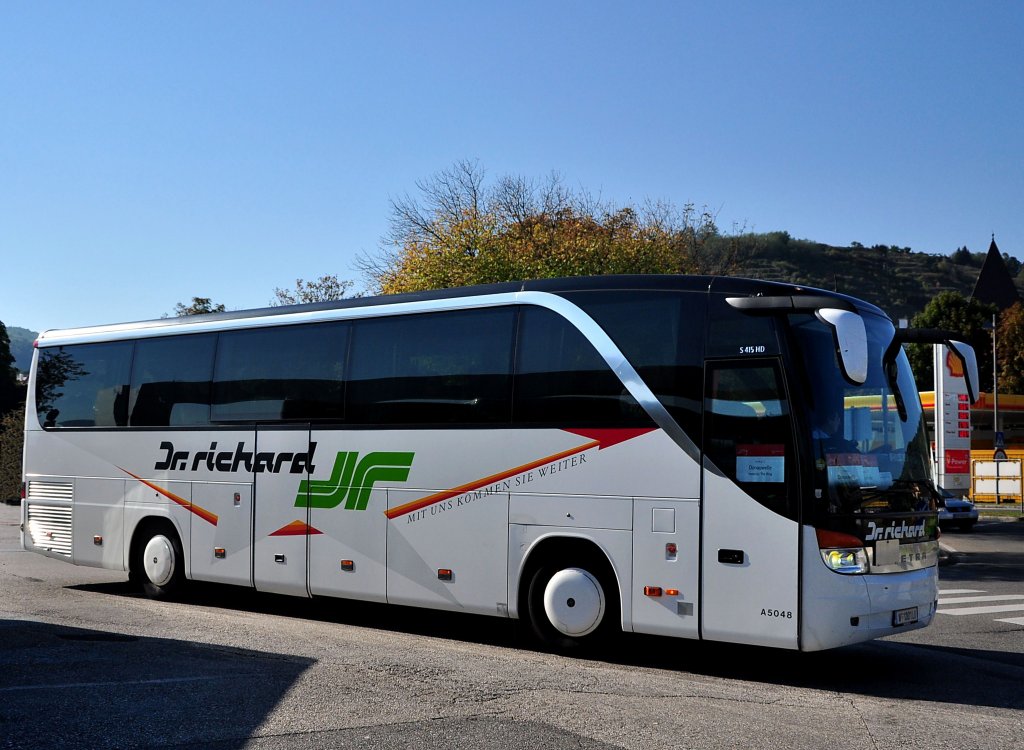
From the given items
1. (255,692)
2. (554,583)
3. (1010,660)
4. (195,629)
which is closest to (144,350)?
(195,629)

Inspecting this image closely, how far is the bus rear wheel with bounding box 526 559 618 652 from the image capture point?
10.2 m

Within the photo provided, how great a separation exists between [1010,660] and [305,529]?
7400 millimetres

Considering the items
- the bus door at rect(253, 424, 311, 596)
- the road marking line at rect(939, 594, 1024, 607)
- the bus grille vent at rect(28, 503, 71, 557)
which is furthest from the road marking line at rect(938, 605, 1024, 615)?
the bus grille vent at rect(28, 503, 71, 557)

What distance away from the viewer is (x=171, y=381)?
14.4m

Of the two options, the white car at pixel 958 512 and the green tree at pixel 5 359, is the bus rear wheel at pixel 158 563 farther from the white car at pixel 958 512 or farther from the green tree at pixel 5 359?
the green tree at pixel 5 359

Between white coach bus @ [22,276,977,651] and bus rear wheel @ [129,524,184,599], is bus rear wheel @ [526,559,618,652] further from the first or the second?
bus rear wheel @ [129,524,184,599]

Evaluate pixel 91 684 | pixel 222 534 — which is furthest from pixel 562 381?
pixel 222 534

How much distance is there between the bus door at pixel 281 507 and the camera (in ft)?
42.0

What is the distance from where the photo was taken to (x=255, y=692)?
25.6 ft

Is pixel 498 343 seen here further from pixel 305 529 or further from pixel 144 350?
pixel 144 350

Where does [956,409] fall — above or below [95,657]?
above

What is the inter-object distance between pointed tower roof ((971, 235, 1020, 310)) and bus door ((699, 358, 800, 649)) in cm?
14061

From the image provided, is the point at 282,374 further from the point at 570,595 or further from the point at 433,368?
the point at 570,595

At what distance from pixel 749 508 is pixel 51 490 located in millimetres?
10728
